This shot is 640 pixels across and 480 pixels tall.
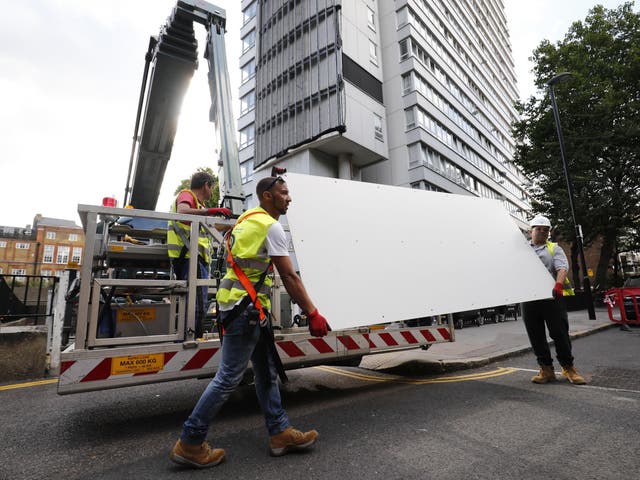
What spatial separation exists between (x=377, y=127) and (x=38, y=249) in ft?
190

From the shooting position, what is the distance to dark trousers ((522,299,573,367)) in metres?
4.23

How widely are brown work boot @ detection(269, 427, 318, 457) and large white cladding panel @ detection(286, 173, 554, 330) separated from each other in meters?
0.83

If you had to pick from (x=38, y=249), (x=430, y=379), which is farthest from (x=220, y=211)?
(x=38, y=249)

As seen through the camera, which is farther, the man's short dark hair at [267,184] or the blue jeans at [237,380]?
the man's short dark hair at [267,184]

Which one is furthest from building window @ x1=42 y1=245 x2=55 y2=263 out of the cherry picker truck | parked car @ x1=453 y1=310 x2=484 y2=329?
the cherry picker truck

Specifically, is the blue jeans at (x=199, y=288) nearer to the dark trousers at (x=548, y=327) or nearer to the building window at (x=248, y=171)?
the dark trousers at (x=548, y=327)

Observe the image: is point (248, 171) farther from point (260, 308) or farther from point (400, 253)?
point (260, 308)

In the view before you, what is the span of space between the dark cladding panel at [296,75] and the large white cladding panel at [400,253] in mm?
17585

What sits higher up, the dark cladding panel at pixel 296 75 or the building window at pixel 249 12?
the building window at pixel 249 12

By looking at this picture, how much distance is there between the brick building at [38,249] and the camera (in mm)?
53812

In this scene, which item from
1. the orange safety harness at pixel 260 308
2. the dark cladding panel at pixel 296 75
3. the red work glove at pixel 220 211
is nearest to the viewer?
the orange safety harness at pixel 260 308

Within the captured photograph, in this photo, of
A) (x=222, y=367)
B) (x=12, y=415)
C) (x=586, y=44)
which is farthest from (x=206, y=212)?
(x=586, y=44)

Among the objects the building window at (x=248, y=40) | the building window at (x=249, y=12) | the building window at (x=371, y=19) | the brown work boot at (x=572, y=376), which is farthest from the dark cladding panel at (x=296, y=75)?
the brown work boot at (x=572, y=376)

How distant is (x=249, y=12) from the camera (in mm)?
30156
